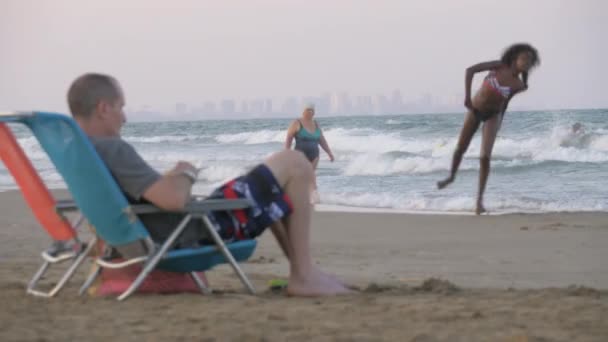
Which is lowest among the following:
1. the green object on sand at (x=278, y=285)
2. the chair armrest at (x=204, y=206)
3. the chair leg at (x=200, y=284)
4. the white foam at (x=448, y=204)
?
the white foam at (x=448, y=204)

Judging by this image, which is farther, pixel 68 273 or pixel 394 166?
pixel 394 166

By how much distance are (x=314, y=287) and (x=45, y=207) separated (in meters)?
1.39

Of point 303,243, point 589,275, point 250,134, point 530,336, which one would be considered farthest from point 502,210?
point 250,134

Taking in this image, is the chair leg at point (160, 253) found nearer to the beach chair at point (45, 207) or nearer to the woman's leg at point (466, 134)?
the beach chair at point (45, 207)

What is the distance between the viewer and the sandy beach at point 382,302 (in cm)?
337

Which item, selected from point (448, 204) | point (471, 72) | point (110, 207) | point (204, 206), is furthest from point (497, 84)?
point (110, 207)

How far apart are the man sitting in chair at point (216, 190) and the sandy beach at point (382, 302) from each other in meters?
0.26

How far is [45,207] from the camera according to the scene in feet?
Answer: 14.5

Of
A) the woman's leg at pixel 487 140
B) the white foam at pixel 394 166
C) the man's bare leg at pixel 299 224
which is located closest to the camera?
the man's bare leg at pixel 299 224

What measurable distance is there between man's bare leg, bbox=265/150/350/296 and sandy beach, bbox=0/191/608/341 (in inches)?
4.3

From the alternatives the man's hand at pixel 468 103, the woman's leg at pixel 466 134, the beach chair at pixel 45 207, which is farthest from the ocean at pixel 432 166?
the beach chair at pixel 45 207

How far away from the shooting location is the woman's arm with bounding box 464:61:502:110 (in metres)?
8.38

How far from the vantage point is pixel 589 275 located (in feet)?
19.1

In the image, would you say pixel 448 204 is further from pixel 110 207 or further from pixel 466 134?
pixel 110 207
